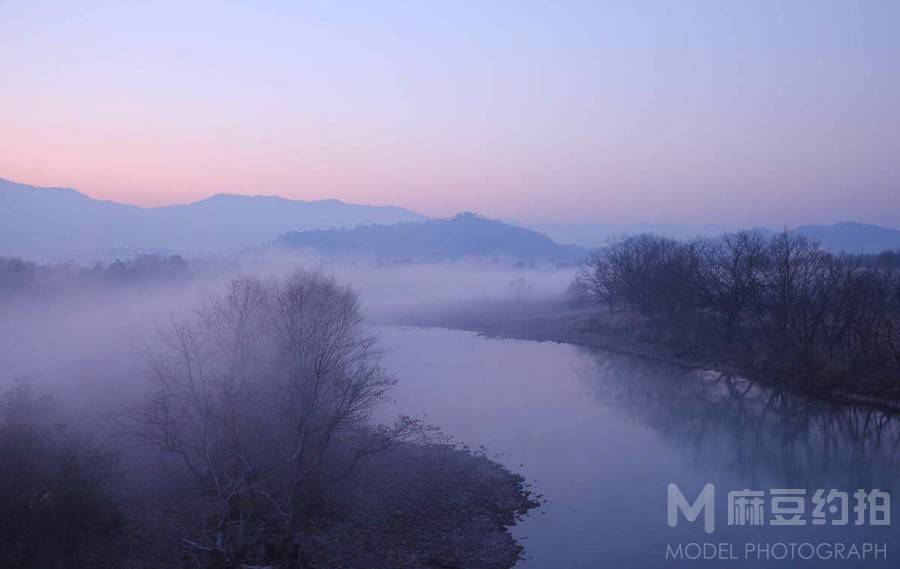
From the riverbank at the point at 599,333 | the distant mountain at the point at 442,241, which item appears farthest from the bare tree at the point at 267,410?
the distant mountain at the point at 442,241

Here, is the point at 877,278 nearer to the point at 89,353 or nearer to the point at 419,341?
the point at 419,341

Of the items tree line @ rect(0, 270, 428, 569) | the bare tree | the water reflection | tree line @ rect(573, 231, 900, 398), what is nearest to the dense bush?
tree line @ rect(0, 270, 428, 569)

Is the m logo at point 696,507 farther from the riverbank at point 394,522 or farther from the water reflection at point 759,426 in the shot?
the riverbank at point 394,522

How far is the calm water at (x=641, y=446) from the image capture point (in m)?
11.4

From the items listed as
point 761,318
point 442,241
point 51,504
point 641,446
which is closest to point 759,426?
point 641,446

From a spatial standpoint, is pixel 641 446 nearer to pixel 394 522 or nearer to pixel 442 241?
pixel 394 522

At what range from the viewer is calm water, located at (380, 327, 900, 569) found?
1137 cm

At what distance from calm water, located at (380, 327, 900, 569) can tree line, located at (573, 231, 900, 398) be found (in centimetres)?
219

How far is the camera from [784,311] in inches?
1037

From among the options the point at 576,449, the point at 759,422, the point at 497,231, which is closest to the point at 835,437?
the point at 759,422

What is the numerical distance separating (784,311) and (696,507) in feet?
52.1

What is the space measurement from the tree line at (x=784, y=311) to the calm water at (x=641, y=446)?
7.18ft

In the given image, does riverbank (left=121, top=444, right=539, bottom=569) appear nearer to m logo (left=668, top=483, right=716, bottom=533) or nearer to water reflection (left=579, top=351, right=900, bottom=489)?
m logo (left=668, top=483, right=716, bottom=533)

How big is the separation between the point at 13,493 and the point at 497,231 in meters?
144
